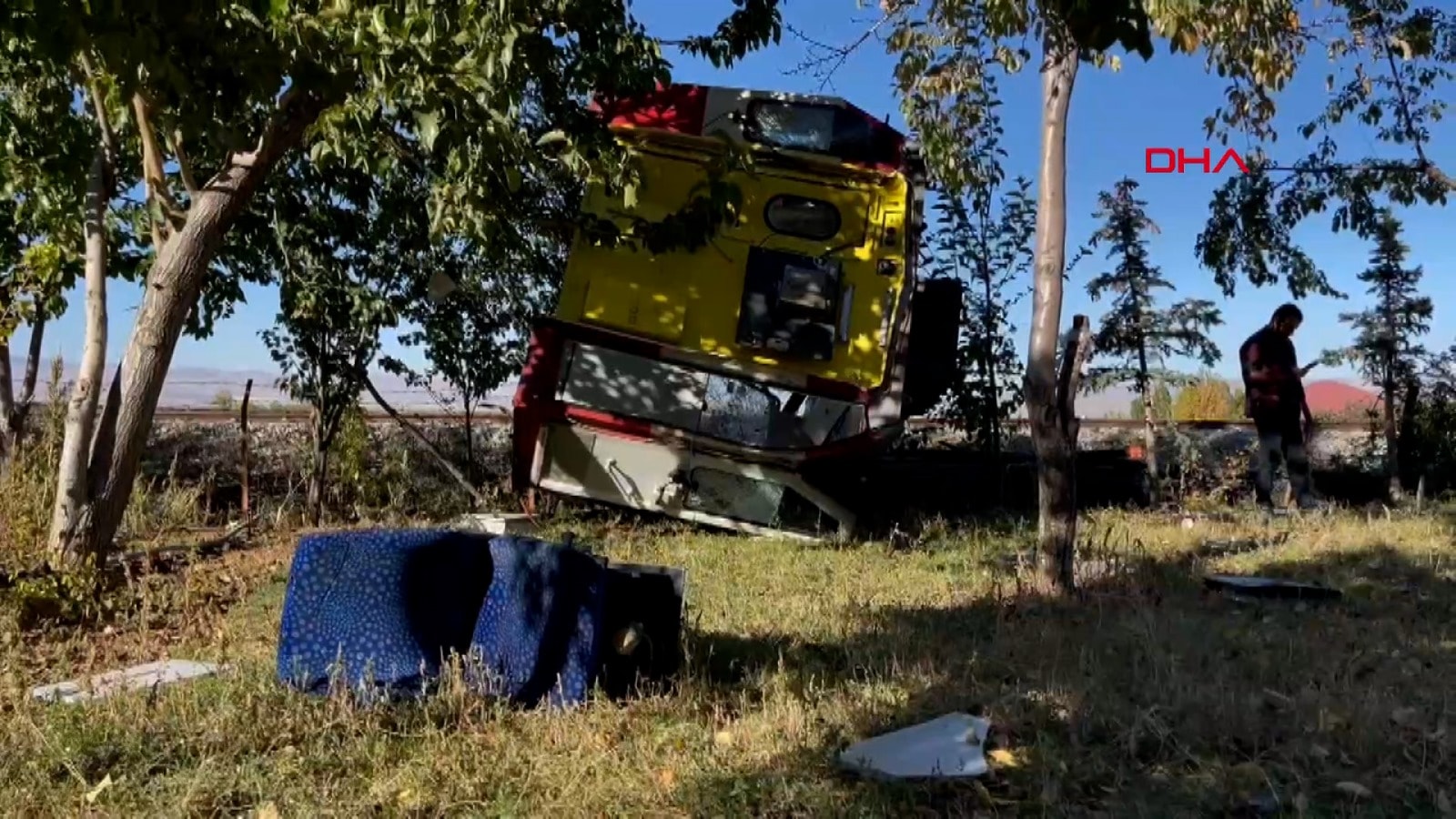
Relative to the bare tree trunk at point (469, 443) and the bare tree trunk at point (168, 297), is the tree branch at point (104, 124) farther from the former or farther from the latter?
the bare tree trunk at point (469, 443)

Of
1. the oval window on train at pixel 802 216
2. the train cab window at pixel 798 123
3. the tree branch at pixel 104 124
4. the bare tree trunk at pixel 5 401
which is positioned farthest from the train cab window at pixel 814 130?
the bare tree trunk at pixel 5 401

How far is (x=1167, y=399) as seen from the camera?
1198cm

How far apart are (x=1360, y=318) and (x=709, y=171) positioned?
7.45 metres

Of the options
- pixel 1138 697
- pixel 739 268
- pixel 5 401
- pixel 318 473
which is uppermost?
pixel 739 268

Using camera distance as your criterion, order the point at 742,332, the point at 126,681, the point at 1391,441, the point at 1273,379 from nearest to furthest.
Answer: the point at 126,681
the point at 742,332
the point at 1273,379
the point at 1391,441

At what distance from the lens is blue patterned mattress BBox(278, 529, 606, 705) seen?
12.9ft

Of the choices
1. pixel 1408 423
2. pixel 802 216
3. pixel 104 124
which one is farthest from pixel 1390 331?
pixel 104 124

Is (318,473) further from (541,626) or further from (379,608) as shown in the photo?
(541,626)

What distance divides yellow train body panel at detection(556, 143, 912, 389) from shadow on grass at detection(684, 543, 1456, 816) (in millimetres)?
2982

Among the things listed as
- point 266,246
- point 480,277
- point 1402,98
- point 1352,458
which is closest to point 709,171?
point 480,277

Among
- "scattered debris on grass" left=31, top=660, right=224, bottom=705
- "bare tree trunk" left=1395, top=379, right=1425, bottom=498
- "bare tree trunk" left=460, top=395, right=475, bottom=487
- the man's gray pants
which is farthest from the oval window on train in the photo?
"bare tree trunk" left=1395, top=379, right=1425, bottom=498

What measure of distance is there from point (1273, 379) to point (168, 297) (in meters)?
8.28

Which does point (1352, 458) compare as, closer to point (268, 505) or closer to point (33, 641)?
point (268, 505)

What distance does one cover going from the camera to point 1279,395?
9398mm
